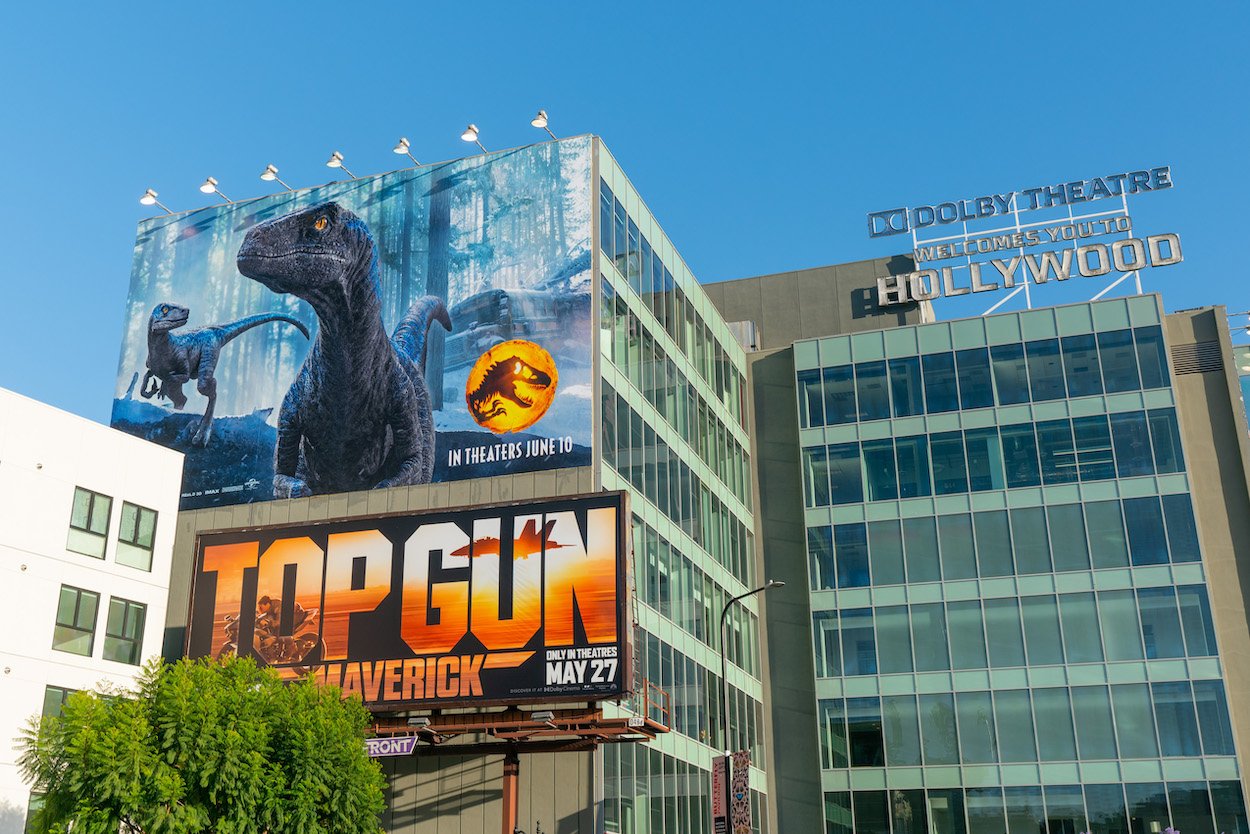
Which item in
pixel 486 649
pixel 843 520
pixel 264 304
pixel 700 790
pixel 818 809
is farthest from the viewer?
pixel 843 520

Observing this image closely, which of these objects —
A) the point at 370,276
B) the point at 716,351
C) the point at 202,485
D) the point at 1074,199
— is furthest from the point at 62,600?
the point at 1074,199

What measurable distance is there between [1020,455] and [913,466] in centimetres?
493

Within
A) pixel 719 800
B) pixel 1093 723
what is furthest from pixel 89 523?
pixel 1093 723

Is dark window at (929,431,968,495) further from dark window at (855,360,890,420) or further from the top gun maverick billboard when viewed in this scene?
the top gun maverick billboard

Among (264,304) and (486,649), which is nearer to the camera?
(486,649)

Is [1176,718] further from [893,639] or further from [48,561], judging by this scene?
[48,561]

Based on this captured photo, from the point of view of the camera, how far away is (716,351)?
2464 inches

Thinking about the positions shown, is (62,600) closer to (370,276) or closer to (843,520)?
(370,276)

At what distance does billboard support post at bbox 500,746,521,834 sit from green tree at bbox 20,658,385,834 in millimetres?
5117

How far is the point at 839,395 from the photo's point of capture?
64.8m

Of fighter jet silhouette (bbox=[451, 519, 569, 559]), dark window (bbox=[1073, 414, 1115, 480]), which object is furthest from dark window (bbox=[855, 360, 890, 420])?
fighter jet silhouette (bbox=[451, 519, 569, 559])

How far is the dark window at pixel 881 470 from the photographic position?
62375 millimetres

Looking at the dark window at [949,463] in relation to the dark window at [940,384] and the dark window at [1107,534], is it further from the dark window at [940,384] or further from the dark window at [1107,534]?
the dark window at [1107,534]

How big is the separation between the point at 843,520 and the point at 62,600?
35.3 meters
